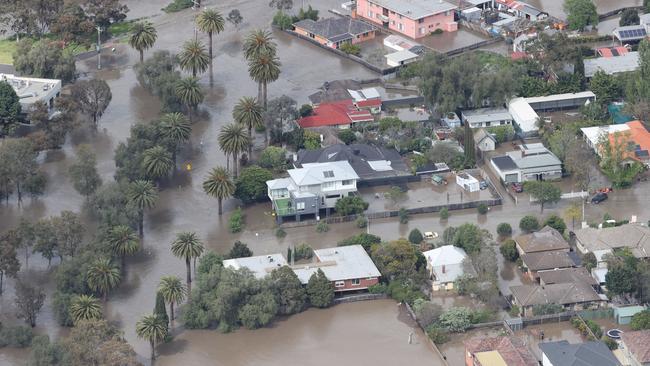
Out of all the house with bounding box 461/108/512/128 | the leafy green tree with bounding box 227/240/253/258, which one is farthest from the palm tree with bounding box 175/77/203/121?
the leafy green tree with bounding box 227/240/253/258

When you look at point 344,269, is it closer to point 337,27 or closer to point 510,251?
point 510,251

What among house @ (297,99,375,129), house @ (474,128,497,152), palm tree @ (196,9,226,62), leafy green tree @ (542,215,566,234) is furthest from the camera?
palm tree @ (196,9,226,62)

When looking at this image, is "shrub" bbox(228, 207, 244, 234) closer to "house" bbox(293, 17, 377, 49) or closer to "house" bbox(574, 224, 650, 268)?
"house" bbox(574, 224, 650, 268)

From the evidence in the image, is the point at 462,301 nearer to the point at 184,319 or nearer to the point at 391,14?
the point at 184,319

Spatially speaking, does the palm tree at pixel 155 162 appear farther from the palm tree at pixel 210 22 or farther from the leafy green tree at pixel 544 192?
the leafy green tree at pixel 544 192

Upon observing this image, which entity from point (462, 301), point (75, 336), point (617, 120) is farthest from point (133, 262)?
point (617, 120)

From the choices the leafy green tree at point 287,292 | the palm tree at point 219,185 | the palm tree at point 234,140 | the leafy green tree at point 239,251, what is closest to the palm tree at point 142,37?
the palm tree at point 234,140
